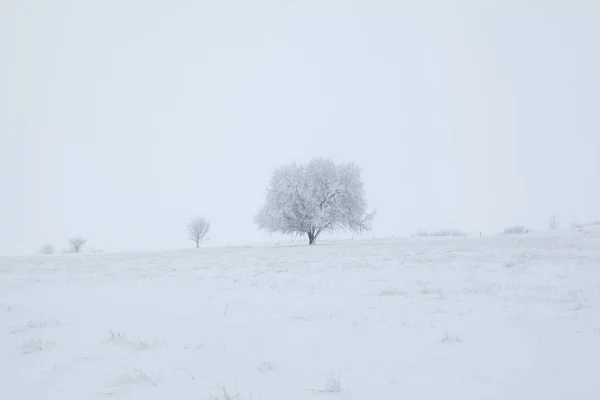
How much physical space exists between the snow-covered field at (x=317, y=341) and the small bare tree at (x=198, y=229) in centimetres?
6547

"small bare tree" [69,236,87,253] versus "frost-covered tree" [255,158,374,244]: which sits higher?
"frost-covered tree" [255,158,374,244]

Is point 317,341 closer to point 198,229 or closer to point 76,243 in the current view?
point 198,229

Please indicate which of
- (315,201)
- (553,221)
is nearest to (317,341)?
(315,201)

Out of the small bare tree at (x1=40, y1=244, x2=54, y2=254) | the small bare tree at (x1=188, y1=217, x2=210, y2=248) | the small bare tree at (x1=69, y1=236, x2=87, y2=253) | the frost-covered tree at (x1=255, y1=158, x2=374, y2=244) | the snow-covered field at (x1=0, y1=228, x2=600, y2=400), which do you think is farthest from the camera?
the small bare tree at (x1=188, y1=217, x2=210, y2=248)

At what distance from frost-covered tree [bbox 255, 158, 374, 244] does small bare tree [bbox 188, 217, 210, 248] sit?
31.8 metres

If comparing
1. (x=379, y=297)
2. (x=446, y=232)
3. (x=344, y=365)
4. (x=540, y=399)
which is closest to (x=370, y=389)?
(x=344, y=365)

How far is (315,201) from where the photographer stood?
47.1 metres

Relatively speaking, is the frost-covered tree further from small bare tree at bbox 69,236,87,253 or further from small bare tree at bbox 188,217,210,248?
small bare tree at bbox 69,236,87,253

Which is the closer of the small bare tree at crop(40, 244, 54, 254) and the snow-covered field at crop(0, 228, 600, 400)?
the snow-covered field at crop(0, 228, 600, 400)

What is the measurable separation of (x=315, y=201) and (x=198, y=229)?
124 ft

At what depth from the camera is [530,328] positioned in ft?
23.8

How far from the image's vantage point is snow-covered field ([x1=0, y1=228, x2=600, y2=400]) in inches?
200

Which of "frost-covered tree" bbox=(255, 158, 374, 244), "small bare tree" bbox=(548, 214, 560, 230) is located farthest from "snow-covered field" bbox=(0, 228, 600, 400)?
"small bare tree" bbox=(548, 214, 560, 230)

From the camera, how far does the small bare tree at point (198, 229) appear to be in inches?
3059
